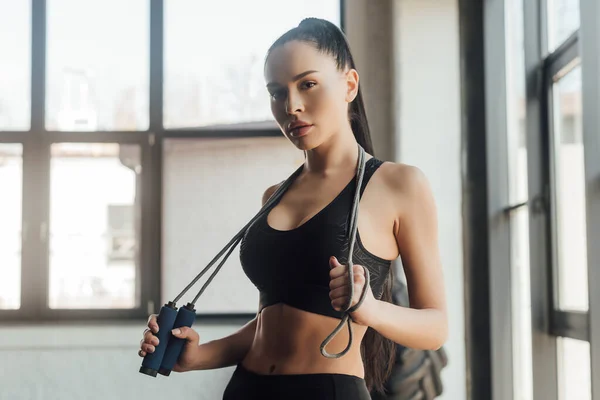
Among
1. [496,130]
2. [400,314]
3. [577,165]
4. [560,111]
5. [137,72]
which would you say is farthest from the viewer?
[137,72]

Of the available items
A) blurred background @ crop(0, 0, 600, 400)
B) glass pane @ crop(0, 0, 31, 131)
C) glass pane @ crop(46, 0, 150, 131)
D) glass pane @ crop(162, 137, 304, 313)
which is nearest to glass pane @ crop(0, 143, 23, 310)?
blurred background @ crop(0, 0, 600, 400)

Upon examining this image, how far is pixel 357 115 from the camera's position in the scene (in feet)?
4.67

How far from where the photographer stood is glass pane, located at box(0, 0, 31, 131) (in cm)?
428

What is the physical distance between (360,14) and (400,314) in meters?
3.01

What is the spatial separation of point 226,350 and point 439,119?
243cm

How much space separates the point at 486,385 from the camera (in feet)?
11.8

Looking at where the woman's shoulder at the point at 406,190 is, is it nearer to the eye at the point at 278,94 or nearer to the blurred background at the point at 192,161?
the eye at the point at 278,94

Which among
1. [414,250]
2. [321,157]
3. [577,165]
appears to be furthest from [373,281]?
[577,165]

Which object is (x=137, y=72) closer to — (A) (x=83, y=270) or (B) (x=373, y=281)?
(A) (x=83, y=270)

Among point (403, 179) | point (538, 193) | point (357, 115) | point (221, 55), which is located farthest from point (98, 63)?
point (403, 179)

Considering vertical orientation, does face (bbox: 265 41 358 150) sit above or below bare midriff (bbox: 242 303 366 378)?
above

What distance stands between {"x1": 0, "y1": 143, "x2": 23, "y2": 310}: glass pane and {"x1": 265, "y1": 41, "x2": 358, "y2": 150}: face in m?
3.20

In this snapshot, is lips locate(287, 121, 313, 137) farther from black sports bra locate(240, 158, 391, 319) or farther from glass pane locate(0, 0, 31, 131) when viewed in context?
glass pane locate(0, 0, 31, 131)

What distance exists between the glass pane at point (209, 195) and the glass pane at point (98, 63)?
1.09 feet
